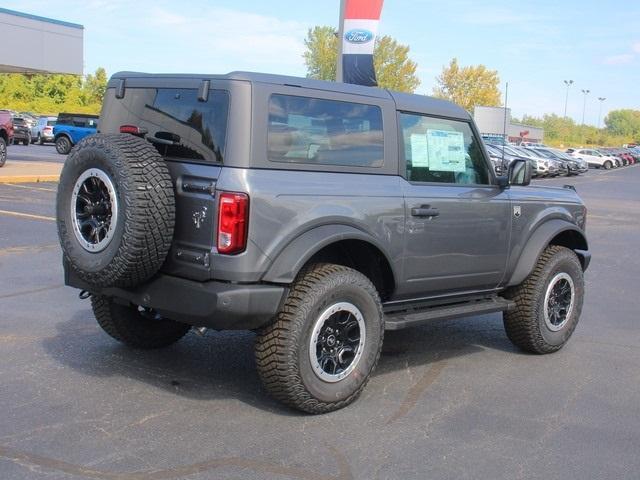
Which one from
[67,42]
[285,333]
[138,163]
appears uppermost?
[67,42]

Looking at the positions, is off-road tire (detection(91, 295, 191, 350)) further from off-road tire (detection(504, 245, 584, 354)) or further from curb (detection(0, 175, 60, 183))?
curb (detection(0, 175, 60, 183))

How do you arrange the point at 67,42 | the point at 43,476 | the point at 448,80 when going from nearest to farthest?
the point at 43,476, the point at 67,42, the point at 448,80

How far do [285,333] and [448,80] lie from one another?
90422mm

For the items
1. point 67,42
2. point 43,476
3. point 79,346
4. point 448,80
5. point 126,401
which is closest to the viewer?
point 43,476

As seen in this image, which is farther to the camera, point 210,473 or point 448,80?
point 448,80

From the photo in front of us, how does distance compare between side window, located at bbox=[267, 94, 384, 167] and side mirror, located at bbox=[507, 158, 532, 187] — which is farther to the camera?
side mirror, located at bbox=[507, 158, 532, 187]

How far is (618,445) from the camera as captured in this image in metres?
4.36

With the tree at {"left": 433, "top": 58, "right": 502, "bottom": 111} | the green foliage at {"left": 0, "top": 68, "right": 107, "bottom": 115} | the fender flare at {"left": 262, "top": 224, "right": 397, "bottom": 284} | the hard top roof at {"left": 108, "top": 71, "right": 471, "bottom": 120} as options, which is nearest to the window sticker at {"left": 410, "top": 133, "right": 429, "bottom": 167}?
the hard top roof at {"left": 108, "top": 71, "right": 471, "bottom": 120}

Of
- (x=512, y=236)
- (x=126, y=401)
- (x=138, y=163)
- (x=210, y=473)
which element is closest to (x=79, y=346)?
(x=126, y=401)

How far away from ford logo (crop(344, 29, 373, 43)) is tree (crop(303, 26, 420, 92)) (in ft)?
177

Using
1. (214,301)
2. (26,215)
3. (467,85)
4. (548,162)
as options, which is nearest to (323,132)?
(214,301)

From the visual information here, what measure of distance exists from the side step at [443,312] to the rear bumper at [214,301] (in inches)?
41.2

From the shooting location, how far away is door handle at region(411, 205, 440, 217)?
5.16 meters

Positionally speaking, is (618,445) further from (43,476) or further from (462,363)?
(43,476)
